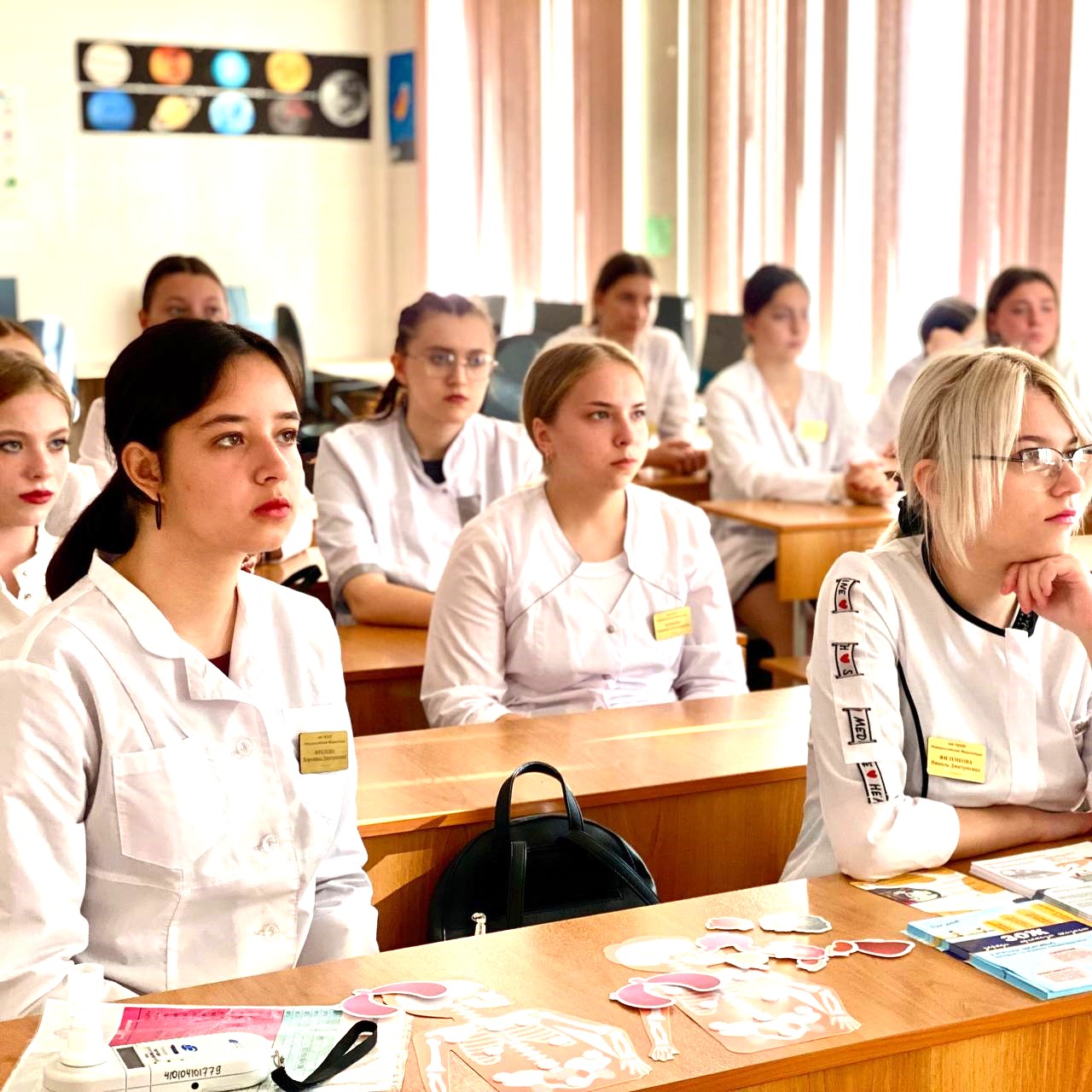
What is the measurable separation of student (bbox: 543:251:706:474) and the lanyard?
5121 millimetres

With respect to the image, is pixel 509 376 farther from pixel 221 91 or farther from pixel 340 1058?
pixel 340 1058

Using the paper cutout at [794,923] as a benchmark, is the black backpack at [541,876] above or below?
below

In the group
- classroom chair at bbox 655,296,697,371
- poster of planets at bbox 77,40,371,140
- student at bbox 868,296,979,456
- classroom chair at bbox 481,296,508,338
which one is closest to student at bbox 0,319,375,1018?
student at bbox 868,296,979,456

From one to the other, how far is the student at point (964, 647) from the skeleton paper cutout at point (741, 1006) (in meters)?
0.35

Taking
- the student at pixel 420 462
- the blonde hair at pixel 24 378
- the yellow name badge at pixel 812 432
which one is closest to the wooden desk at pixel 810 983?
the blonde hair at pixel 24 378

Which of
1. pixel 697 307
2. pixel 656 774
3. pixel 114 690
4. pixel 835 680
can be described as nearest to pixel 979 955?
pixel 835 680

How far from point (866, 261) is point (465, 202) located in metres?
3.99

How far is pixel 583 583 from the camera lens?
9.96ft

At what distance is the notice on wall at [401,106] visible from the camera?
9922 millimetres

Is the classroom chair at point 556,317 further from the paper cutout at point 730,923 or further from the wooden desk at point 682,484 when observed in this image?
the paper cutout at point 730,923

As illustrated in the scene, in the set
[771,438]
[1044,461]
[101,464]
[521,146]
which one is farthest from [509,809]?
[521,146]

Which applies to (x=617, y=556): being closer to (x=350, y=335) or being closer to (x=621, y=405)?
(x=621, y=405)

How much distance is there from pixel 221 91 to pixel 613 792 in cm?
844

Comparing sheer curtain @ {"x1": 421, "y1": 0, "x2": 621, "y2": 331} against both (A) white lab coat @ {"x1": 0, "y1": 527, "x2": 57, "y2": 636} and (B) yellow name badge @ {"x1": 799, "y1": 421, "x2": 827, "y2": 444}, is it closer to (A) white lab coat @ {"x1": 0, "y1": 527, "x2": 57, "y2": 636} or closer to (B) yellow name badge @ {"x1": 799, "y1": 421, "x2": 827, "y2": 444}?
(B) yellow name badge @ {"x1": 799, "y1": 421, "x2": 827, "y2": 444}
